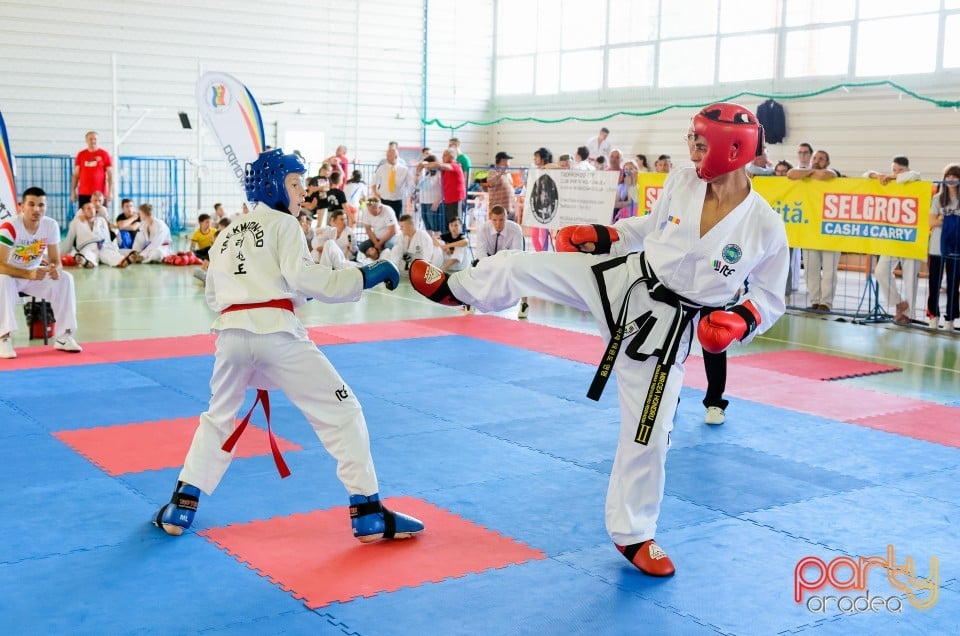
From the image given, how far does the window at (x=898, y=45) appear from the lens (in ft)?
50.2

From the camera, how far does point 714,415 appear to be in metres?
6.64

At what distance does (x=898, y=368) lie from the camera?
28.7 ft

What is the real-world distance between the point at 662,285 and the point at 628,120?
57.8 ft

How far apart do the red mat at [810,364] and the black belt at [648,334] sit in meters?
4.78

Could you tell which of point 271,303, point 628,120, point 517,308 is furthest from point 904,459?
point 628,120

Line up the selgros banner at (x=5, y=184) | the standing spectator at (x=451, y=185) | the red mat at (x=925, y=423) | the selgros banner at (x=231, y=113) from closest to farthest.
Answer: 1. the red mat at (x=925, y=423)
2. the selgros banner at (x=5, y=184)
3. the selgros banner at (x=231, y=113)
4. the standing spectator at (x=451, y=185)

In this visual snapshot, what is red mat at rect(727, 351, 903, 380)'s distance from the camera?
8492 millimetres

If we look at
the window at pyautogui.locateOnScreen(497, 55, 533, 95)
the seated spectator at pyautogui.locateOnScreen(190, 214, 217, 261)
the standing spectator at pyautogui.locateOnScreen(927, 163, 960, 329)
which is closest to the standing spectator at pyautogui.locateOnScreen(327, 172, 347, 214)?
the seated spectator at pyautogui.locateOnScreen(190, 214, 217, 261)

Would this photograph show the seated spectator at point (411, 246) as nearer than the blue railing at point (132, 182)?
Yes

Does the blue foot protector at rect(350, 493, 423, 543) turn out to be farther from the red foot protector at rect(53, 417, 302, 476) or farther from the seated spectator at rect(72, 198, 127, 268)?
the seated spectator at rect(72, 198, 127, 268)

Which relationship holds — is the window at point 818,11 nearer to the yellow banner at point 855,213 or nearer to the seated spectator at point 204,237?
the yellow banner at point 855,213

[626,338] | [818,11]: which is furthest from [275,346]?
[818,11]

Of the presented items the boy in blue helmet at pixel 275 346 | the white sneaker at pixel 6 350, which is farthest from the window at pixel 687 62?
the boy in blue helmet at pixel 275 346

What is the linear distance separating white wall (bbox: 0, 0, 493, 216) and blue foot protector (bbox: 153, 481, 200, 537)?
15.1 m
